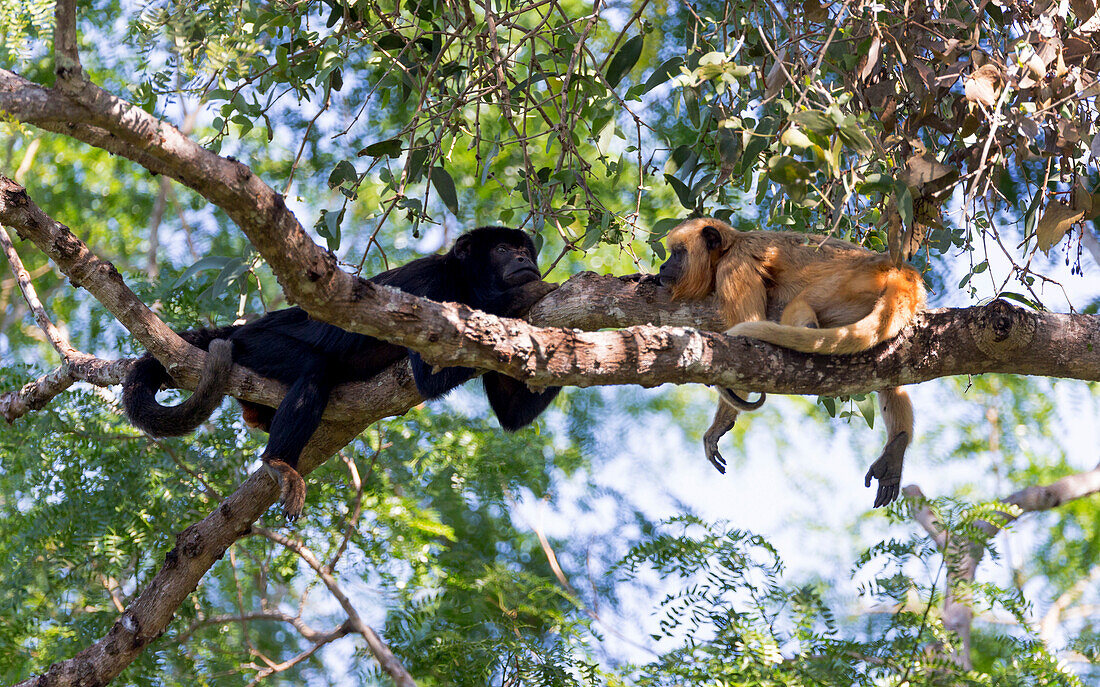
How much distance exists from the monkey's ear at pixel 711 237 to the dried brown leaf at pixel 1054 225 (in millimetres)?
1555

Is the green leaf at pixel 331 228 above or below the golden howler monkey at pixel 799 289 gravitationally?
above

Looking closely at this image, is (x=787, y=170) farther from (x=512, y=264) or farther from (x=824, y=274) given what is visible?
(x=512, y=264)

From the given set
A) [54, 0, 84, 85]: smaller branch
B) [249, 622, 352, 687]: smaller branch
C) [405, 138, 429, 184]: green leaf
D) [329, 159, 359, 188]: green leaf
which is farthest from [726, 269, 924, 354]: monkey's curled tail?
[249, 622, 352, 687]: smaller branch

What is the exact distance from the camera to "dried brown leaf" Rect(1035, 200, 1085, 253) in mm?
3299

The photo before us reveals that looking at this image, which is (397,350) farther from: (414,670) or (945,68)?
(945,68)

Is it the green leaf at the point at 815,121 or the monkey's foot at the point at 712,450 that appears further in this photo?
the monkey's foot at the point at 712,450

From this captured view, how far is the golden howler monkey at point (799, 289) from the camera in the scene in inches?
143

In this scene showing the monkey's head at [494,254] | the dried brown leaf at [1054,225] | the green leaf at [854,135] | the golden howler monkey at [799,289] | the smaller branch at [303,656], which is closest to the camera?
the green leaf at [854,135]

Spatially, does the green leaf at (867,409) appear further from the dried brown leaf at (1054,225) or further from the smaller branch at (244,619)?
the smaller branch at (244,619)

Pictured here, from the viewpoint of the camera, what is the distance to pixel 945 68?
4.05 meters

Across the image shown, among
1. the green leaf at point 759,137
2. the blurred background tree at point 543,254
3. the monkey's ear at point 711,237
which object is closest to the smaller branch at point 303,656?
the blurred background tree at point 543,254

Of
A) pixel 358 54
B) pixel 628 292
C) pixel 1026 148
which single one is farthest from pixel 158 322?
pixel 358 54

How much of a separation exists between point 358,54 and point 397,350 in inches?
270

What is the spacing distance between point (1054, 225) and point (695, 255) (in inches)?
63.5
